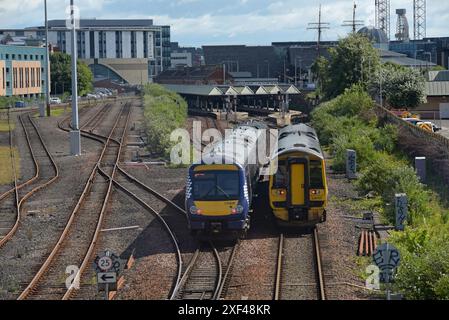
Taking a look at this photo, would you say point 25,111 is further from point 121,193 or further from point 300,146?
point 300,146

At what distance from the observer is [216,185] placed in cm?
1817

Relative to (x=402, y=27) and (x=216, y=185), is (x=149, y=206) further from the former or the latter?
(x=402, y=27)

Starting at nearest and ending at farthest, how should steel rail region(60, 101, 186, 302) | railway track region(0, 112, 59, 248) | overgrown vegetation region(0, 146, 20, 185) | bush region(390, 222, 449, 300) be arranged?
bush region(390, 222, 449, 300) → steel rail region(60, 101, 186, 302) → railway track region(0, 112, 59, 248) → overgrown vegetation region(0, 146, 20, 185)

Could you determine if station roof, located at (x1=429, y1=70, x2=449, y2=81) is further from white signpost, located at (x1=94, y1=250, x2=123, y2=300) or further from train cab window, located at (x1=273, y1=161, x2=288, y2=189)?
white signpost, located at (x1=94, y1=250, x2=123, y2=300)

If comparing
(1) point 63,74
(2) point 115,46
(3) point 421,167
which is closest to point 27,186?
(3) point 421,167

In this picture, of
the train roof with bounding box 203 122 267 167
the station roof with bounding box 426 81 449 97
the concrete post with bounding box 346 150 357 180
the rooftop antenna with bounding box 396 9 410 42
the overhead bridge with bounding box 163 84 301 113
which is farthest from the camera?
the rooftop antenna with bounding box 396 9 410 42

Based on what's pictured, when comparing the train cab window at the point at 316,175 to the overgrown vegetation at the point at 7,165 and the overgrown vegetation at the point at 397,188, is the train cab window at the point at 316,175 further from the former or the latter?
the overgrown vegetation at the point at 7,165

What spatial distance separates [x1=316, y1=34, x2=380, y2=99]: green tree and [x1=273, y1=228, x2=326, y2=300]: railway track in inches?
1696

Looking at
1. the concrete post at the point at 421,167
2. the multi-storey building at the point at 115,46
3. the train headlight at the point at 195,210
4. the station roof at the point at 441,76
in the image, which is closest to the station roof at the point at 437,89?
the station roof at the point at 441,76

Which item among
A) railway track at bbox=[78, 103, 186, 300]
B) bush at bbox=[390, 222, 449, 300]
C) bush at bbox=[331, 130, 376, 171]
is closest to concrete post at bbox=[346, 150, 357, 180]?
bush at bbox=[331, 130, 376, 171]

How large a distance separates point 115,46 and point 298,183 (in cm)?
11280

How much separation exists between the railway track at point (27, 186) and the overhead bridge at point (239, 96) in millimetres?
30320

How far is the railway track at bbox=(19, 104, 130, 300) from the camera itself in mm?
14766

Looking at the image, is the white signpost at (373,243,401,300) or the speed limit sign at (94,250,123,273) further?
the speed limit sign at (94,250,123,273)
